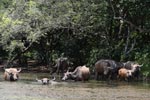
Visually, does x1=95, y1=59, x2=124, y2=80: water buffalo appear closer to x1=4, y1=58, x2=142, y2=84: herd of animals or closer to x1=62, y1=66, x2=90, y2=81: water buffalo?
x1=4, y1=58, x2=142, y2=84: herd of animals

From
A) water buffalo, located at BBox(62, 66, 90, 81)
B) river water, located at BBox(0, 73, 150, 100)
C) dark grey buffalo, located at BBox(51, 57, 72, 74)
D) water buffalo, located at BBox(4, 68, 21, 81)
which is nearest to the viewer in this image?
river water, located at BBox(0, 73, 150, 100)

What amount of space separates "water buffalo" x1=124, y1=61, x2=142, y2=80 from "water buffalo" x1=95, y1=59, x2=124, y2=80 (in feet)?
1.37

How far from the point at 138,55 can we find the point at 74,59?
6.49 meters

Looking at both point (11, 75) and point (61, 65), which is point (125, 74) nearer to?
point (11, 75)

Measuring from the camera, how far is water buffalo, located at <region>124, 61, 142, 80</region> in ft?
90.6

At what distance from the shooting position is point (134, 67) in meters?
27.7

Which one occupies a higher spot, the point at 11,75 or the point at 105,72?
the point at 105,72

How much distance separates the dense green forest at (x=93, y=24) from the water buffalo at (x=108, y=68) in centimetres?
185

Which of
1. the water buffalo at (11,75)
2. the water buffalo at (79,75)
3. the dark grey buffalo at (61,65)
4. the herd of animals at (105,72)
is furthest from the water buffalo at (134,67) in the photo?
the water buffalo at (11,75)

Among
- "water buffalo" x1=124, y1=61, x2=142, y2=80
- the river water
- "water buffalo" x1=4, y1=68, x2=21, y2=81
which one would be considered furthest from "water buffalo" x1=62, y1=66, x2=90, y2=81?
the river water

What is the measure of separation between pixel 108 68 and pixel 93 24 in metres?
5.07

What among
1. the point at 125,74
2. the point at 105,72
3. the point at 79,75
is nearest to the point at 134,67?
the point at 125,74

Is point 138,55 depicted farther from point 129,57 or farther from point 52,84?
point 52,84

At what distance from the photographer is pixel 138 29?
3097 cm
